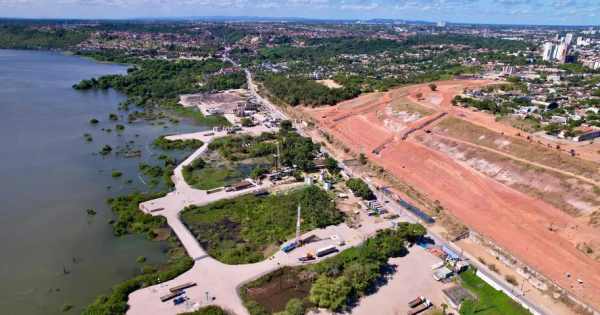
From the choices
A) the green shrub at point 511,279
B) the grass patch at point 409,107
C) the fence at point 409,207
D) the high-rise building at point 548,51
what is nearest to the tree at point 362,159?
the fence at point 409,207

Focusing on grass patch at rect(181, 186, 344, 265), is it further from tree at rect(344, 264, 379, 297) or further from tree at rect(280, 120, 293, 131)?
tree at rect(280, 120, 293, 131)

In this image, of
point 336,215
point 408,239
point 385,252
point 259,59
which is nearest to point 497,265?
point 408,239

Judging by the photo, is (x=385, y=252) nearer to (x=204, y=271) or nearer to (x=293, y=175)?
(x=204, y=271)

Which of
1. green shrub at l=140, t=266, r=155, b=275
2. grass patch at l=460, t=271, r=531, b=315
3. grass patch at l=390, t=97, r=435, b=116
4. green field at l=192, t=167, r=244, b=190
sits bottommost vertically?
grass patch at l=460, t=271, r=531, b=315

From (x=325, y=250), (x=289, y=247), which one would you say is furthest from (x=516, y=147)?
(x=289, y=247)

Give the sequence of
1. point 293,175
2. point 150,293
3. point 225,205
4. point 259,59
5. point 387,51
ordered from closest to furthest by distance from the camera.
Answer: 1. point 150,293
2. point 225,205
3. point 293,175
4. point 259,59
5. point 387,51

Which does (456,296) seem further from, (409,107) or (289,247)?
(409,107)

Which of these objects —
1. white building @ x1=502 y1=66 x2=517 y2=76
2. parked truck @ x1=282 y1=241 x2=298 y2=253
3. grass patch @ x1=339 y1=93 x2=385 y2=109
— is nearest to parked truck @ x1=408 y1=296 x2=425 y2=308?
parked truck @ x1=282 y1=241 x2=298 y2=253
